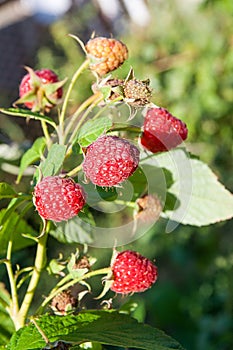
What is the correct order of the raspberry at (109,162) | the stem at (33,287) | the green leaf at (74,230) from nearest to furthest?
the raspberry at (109,162) → the stem at (33,287) → the green leaf at (74,230)

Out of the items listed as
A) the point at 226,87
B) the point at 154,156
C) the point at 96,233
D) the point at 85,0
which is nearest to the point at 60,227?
the point at 96,233

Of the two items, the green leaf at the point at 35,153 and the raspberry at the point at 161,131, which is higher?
the green leaf at the point at 35,153

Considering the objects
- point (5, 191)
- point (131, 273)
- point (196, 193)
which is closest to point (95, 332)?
point (131, 273)

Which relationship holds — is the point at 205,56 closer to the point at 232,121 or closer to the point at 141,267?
the point at 232,121

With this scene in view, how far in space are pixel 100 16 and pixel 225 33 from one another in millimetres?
1807

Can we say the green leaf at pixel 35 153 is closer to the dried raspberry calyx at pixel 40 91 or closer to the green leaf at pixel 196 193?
the dried raspberry calyx at pixel 40 91

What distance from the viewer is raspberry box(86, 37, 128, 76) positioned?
0.84 metres

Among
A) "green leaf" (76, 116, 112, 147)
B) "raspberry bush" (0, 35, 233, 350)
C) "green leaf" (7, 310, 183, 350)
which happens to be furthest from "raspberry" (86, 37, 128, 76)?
"green leaf" (7, 310, 183, 350)

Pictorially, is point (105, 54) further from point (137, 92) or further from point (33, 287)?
point (33, 287)

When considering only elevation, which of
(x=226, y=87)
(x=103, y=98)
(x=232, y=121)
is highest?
Result: (x=103, y=98)

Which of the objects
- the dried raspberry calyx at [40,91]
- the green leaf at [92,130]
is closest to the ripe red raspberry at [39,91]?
the dried raspberry calyx at [40,91]

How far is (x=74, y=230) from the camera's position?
92 cm

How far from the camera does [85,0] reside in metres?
5.56

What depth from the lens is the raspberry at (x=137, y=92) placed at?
2.35 feet
